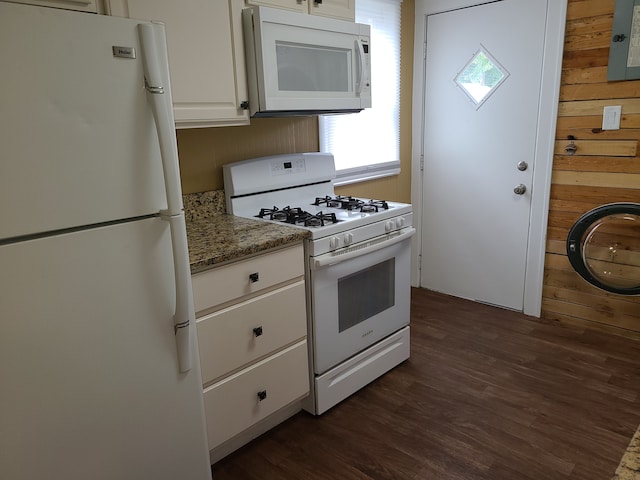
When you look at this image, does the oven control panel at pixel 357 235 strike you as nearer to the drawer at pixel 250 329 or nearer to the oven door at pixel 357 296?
the oven door at pixel 357 296

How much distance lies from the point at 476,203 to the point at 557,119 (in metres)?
0.76

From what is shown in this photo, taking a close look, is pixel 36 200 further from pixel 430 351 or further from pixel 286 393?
pixel 430 351

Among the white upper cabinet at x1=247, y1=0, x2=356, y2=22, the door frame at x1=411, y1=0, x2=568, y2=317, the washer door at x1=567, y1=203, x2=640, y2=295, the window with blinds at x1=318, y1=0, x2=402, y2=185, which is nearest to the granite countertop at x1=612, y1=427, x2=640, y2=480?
the white upper cabinet at x1=247, y1=0, x2=356, y2=22

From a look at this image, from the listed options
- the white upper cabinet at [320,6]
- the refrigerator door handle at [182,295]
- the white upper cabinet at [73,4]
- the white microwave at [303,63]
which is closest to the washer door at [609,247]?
the white microwave at [303,63]

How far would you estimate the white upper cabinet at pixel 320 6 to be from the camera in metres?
2.12

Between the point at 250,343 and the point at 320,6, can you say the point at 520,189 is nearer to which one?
the point at 320,6

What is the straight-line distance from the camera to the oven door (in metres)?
2.14

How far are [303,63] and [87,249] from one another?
1.38 m

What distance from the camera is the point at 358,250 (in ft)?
7.25

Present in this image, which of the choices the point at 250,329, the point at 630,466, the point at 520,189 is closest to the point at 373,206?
the point at 250,329

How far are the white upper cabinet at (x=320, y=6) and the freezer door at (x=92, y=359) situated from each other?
50.9 inches

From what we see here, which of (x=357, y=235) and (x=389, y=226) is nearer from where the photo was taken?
(x=357, y=235)

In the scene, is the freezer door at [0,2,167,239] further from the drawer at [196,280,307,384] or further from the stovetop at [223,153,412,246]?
the stovetop at [223,153,412,246]

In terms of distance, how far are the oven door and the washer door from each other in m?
1.11
